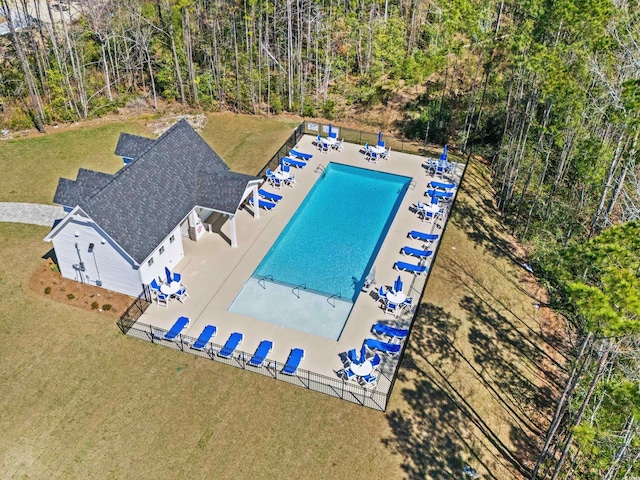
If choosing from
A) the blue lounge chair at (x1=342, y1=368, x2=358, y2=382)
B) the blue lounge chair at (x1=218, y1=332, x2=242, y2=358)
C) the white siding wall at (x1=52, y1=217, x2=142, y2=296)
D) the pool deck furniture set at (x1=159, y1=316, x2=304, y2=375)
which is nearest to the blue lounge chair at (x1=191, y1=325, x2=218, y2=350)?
the pool deck furniture set at (x1=159, y1=316, x2=304, y2=375)

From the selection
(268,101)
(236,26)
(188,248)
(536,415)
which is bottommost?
(536,415)

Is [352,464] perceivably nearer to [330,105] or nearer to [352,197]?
[352,197]

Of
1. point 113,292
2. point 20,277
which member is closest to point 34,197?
point 20,277

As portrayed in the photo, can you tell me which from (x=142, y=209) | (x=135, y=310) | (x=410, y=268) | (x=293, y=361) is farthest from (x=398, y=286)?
(x=142, y=209)

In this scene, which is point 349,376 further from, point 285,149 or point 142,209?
point 285,149

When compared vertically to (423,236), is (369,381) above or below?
below

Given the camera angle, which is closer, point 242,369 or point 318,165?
point 242,369
